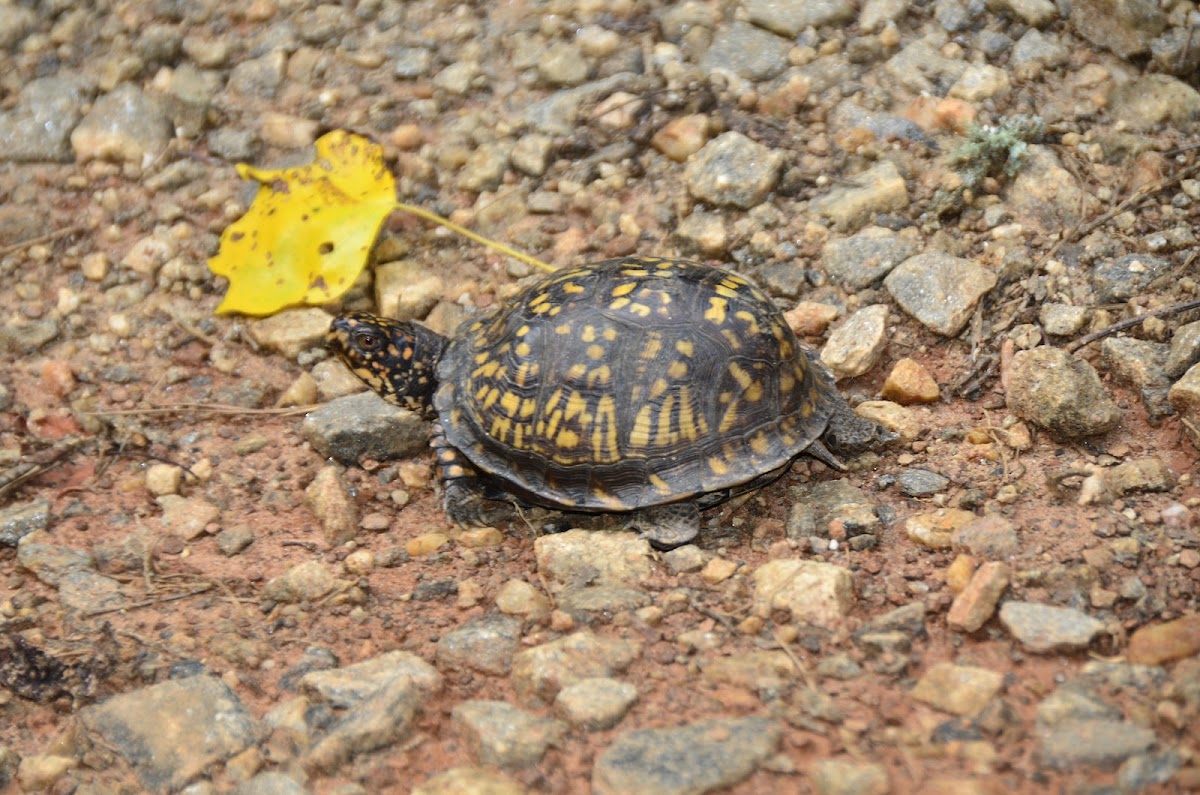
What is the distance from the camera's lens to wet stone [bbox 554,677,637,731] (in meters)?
2.61

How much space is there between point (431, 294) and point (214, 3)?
7.47 feet

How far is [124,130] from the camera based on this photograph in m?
5.13

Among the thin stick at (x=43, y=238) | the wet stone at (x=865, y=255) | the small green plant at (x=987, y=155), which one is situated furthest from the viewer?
the thin stick at (x=43, y=238)

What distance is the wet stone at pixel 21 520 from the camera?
3721 millimetres

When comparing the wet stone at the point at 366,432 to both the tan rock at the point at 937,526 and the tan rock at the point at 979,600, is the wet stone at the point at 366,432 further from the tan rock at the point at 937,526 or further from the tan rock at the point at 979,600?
the tan rock at the point at 979,600

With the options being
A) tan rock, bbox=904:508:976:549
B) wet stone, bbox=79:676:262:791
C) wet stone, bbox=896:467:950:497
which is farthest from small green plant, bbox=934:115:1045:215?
wet stone, bbox=79:676:262:791

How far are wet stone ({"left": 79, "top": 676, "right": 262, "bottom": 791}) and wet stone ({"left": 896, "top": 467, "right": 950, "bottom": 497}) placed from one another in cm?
207

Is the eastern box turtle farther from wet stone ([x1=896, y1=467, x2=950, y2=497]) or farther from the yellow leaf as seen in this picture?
the yellow leaf

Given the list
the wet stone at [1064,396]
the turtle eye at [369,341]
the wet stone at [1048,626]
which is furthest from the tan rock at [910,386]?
the turtle eye at [369,341]

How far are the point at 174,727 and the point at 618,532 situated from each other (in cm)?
141

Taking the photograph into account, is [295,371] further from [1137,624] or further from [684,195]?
[1137,624]

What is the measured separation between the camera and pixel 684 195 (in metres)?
4.63

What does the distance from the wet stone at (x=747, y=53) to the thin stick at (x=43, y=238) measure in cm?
295

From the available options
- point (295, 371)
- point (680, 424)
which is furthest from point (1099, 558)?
point (295, 371)
